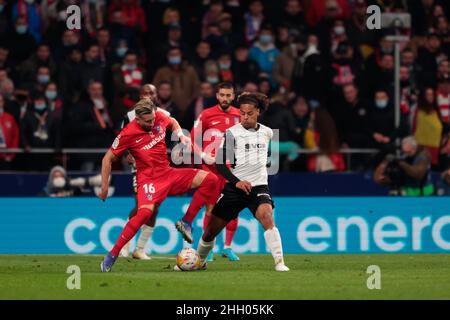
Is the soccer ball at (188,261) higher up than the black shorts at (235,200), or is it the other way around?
the black shorts at (235,200)

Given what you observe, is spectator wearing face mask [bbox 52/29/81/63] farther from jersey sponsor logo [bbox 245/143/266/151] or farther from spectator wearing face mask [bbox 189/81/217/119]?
jersey sponsor logo [bbox 245/143/266/151]

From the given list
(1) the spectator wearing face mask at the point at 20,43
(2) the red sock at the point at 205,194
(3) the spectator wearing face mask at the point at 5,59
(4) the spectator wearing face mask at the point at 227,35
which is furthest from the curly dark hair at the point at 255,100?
(1) the spectator wearing face mask at the point at 20,43

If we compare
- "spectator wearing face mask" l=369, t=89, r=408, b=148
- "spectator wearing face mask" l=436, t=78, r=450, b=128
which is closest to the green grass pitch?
"spectator wearing face mask" l=369, t=89, r=408, b=148

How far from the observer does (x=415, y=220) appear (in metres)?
21.0

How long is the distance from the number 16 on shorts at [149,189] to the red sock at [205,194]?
2.52 feet

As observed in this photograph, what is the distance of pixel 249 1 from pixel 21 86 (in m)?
5.64

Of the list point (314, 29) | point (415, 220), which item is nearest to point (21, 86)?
Result: point (314, 29)

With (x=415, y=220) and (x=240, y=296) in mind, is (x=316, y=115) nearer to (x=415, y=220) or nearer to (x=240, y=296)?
(x=415, y=220)

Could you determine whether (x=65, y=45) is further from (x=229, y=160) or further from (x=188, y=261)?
(x=229, y=160)

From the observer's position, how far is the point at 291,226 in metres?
21.1

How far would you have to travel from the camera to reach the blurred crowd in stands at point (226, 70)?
73.6ft

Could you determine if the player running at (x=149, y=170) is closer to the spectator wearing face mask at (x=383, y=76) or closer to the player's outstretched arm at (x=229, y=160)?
the player's outstretched arm at (x=229, y=160)

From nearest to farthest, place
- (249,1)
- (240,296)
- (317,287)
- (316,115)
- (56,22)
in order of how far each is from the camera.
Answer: (240,296)
(317,287)
(316,115)
(56,22)
(249,1)

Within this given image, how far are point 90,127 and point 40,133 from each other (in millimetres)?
883
